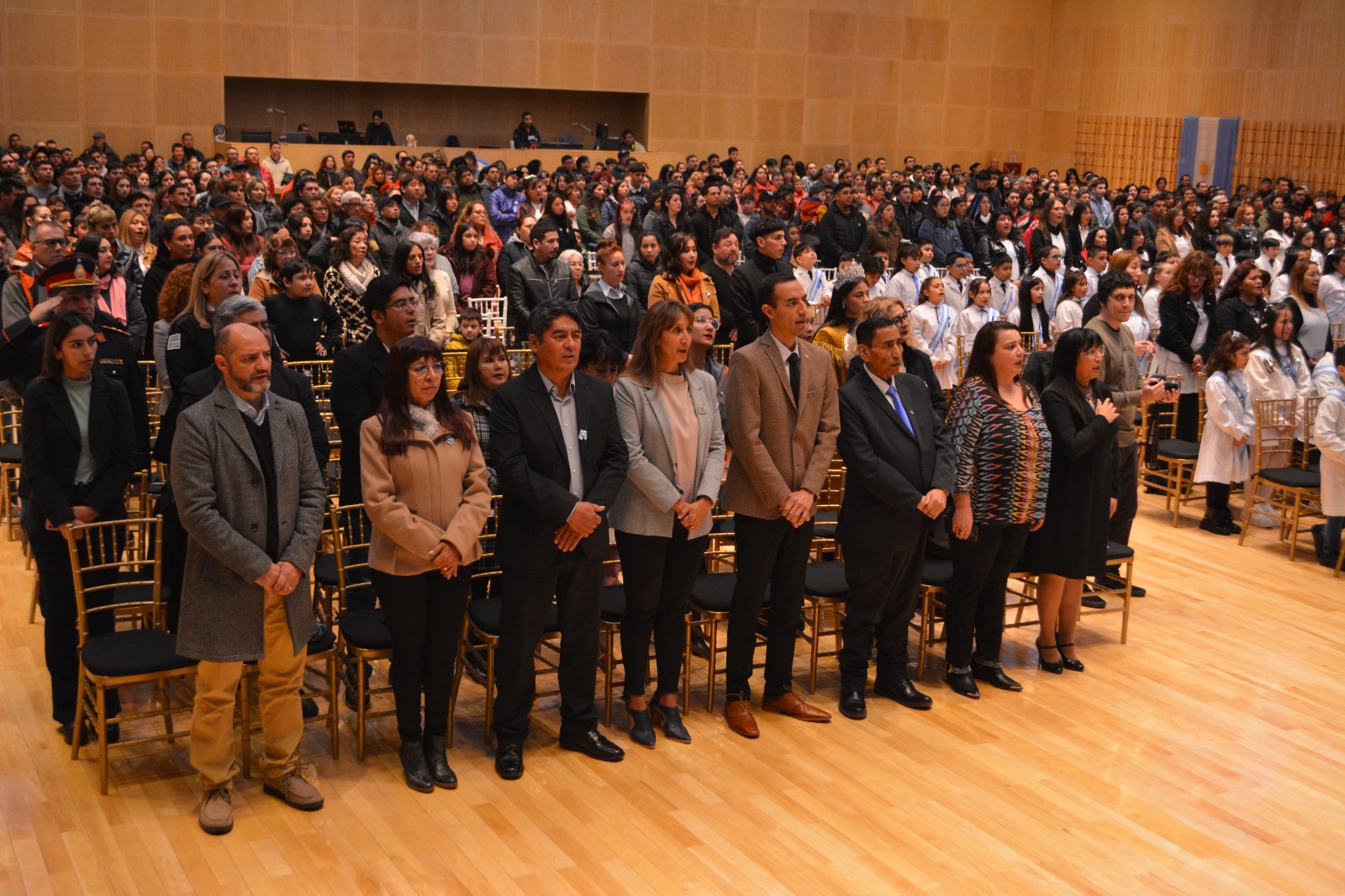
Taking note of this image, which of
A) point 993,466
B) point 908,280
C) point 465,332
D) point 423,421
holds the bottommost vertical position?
point 993,466

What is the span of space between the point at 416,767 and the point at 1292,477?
533cm

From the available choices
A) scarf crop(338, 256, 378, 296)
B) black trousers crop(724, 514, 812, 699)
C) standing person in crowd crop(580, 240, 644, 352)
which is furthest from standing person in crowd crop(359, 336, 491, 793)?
standing person in crowd crop(580, 240, 644, 352)

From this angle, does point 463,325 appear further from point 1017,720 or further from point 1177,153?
point 1177,153

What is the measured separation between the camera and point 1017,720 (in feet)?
16.4

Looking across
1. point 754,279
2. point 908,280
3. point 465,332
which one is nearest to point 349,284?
point 465,332

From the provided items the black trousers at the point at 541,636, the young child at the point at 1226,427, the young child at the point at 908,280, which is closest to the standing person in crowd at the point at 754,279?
the young child at the point at 908,280

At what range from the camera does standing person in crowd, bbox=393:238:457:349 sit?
609cm

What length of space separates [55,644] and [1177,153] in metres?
20.4

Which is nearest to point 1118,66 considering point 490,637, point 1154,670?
point 1154,670

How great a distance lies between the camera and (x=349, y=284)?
6.75 metres

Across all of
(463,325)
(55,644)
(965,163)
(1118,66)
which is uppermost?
(1118,66)

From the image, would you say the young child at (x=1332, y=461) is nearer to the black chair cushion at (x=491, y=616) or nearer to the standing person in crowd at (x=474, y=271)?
the black chair cushion at (x=491, y=616)

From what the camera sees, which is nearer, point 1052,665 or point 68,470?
point 68,470

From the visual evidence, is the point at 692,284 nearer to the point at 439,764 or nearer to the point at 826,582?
the point at 826,582
